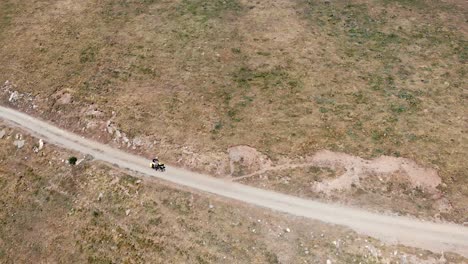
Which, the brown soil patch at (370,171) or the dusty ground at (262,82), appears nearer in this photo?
the brown soil patch at (370,171)

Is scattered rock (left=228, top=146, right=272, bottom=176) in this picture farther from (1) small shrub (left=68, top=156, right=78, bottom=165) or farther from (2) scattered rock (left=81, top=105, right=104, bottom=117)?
(2) scattered rock (left=81, top=105, right=104, bottom=117)

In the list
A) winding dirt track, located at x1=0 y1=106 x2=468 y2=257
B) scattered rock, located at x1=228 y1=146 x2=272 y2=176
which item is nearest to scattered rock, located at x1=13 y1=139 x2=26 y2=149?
winding dirt track, located at x1=0 y1=106 x2=468 y2=257

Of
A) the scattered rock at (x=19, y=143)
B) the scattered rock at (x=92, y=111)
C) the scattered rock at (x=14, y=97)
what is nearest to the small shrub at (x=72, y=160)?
the scattered rock at (x=92, y=111)

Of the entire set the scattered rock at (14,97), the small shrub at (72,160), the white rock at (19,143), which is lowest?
the white rock at (19,143)

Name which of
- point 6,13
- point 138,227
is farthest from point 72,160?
point 6,13

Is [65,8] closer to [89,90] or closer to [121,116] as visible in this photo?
[89,90]

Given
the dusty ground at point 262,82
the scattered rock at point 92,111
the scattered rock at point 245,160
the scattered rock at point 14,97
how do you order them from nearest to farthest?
the scattered rock at point 245,160 < the dusty ground at point 262,82 < the scattered rock at point 92,111 < the scattered rock at point 14,97

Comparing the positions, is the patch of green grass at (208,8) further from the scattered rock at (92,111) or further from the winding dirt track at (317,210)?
the winding dirt track at (317,210)

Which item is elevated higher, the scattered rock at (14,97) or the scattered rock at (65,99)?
the scattered rock at (65,99)
